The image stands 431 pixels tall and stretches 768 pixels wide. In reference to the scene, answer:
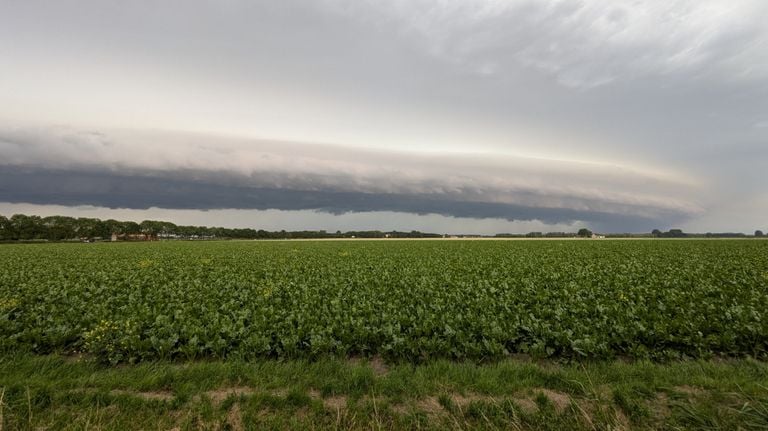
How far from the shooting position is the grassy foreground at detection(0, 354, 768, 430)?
5797mm

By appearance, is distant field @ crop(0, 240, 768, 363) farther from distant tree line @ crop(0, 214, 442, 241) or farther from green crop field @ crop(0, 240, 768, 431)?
distant tree line @ crop(0, 214, 442, 241)

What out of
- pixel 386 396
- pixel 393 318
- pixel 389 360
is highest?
pixel 393 318

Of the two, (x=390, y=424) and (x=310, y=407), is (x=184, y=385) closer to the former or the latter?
(x=310, y=407)

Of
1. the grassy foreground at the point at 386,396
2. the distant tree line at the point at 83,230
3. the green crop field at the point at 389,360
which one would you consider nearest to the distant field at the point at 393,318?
the green crop field at the point at 389,360

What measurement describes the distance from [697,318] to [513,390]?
804 centimetres

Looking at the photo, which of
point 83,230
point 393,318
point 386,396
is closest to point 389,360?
point 386,396

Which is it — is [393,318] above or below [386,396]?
above

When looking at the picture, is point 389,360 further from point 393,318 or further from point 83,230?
point 83,230

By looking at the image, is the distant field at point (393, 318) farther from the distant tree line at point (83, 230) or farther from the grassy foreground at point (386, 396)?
the distant tree line at point (83, 230)

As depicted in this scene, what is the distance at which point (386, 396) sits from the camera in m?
6.64

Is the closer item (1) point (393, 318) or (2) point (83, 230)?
(1) point (393, 318)

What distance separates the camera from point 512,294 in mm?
15133

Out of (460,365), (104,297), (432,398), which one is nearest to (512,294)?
(460,365)

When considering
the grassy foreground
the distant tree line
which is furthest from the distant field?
the distant tree line
